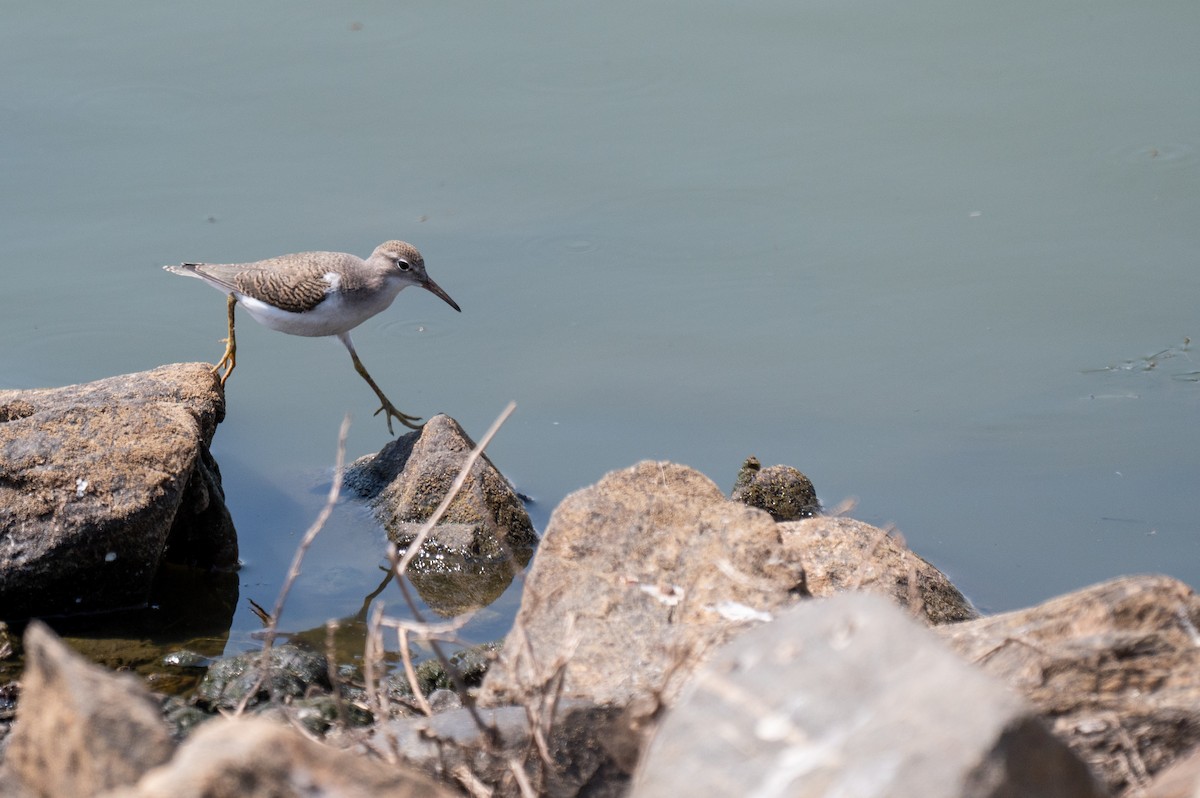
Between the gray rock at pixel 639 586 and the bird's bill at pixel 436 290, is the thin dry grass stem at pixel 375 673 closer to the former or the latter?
the gray rock at pixel 639 586

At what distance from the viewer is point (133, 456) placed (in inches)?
226

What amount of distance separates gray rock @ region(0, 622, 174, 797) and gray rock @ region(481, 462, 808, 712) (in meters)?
1.06

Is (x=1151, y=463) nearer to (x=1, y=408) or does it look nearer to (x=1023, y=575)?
(x=1023, y=575)

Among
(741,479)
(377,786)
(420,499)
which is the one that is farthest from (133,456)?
(377,786)

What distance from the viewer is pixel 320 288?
7.06 meters

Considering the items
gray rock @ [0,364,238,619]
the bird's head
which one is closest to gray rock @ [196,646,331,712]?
gray rock @ [0,364,238,619]

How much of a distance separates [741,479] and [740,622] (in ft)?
10.1

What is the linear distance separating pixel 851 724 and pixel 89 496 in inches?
166

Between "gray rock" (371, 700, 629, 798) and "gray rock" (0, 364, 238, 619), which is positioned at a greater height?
"gray rock" (371, 700, 629, 798)

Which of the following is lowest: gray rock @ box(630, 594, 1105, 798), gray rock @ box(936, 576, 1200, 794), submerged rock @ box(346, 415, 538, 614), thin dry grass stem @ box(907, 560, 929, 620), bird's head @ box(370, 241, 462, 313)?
submerged rock @ box(346, 415, 538, 614)

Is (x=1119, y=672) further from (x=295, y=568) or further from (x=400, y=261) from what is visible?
(x=400, y=261)

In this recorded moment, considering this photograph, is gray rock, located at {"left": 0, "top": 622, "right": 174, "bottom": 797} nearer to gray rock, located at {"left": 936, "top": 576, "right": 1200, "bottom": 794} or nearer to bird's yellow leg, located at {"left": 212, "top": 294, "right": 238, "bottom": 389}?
gray rock, located at {"left": 936, "top": 576, "right": 1200, "bottom": 794}

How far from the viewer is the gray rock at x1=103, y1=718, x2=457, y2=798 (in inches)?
89.7

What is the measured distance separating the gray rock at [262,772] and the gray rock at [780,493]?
431cm
